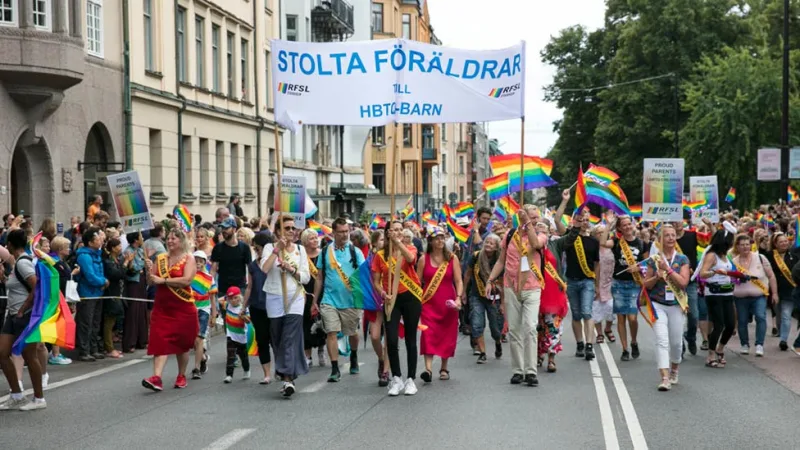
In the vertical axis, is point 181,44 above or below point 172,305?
above

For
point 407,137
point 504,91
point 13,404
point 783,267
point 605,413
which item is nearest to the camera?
point 605,413

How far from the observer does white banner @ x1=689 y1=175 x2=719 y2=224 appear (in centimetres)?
2247

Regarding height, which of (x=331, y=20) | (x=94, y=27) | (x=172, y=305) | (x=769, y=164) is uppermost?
(x=331, y=20)

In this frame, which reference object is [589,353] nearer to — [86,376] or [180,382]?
[180,382]

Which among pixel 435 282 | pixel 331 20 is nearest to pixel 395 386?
pixel 435 282

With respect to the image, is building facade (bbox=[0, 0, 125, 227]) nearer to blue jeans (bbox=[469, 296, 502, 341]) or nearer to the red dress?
blue jeans (bbox=[469, 296, 502, 341])

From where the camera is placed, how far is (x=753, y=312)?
15672 millimetres

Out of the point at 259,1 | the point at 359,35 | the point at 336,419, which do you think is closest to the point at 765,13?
the point at 359,35

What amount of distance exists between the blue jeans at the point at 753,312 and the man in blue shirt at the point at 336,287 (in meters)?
5.30

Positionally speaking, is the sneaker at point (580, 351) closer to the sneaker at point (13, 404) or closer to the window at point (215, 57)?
the sneaker at point (13, 404)

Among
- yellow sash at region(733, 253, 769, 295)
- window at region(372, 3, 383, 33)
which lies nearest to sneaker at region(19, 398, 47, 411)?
yellow sash at region(733, 253, 769, 295)

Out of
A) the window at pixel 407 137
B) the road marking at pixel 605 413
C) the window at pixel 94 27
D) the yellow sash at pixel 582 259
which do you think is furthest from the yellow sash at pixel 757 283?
the window at pixel 407 137

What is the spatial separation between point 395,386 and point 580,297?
4142 millimetres

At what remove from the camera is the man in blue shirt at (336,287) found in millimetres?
13172
